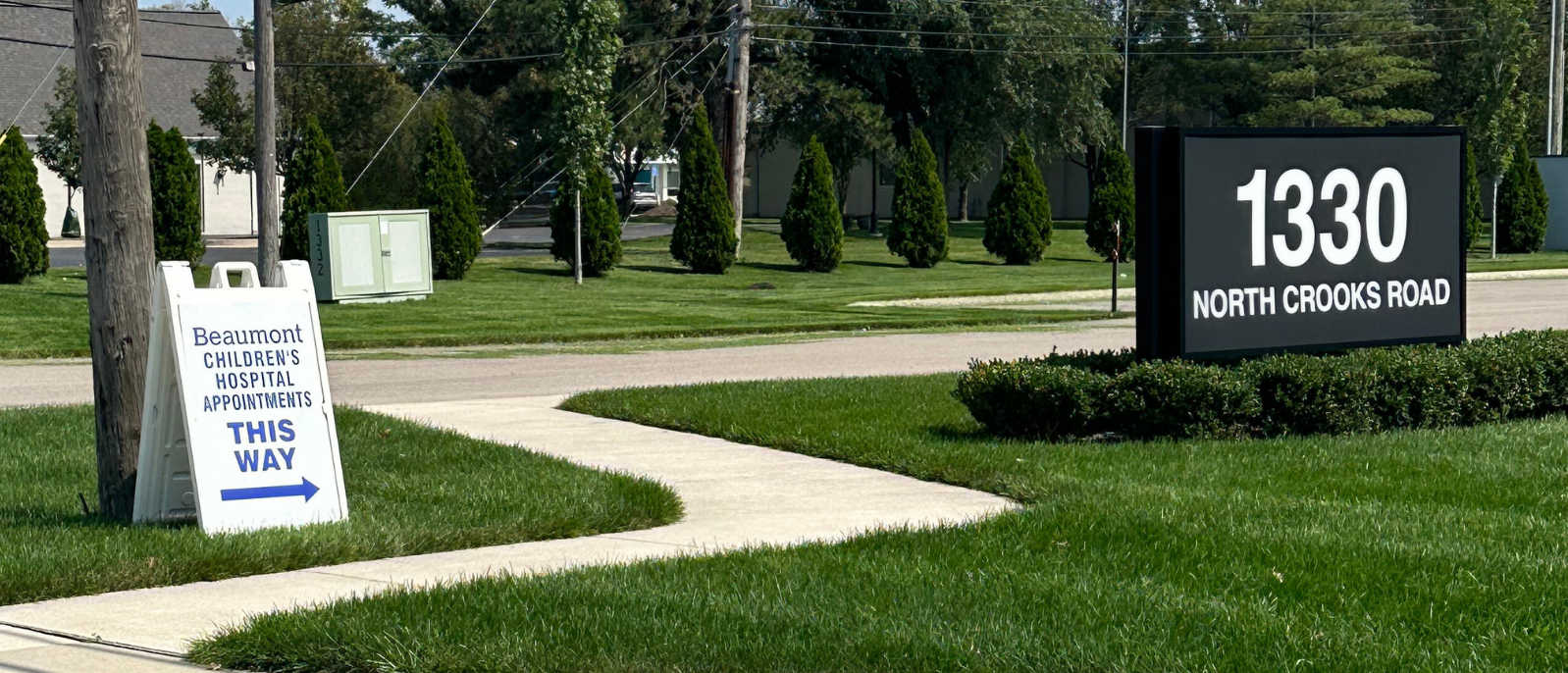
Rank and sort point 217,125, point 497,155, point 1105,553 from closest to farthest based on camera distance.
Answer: point 1105,553 < point 217,125 < point 497,155

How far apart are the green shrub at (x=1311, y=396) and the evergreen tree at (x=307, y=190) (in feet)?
72.4

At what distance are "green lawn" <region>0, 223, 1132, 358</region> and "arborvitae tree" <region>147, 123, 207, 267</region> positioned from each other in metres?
1.69

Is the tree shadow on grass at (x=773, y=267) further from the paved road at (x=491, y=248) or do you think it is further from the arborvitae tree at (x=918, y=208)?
the paved road at (x=491, y=248)

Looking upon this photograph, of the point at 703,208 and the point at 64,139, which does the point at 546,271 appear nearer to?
the point at 703,208

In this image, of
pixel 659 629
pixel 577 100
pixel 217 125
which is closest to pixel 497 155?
pixel 217 125

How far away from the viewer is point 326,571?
6945 millimetres

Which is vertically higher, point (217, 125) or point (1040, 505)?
point (217, 125)

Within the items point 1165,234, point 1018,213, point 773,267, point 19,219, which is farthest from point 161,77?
point 1165,234

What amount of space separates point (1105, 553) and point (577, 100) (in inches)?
976

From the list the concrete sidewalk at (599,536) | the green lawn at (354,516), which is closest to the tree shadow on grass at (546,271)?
the concrete sidewalk at (599,536)

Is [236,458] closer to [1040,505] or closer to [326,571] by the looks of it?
Answer: [326,571]

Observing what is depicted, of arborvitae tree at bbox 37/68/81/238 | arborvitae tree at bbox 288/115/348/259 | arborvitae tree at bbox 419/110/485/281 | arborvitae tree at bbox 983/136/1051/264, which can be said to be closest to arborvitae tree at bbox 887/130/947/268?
arborvitae tree at bbox 983/136/1051/264

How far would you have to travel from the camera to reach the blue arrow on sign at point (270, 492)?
7.63 m

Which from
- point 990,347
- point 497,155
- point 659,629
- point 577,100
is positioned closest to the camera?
point 659,629
